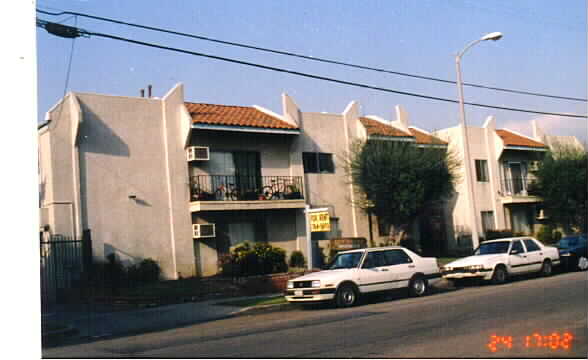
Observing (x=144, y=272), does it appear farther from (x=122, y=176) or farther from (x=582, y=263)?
(x=582, y=263)

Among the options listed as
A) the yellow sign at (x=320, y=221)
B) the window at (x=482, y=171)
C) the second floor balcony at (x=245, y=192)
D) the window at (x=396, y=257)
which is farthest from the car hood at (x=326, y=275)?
the window at (x=482, y=171)

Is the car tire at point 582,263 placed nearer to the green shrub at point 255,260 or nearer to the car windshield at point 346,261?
the car windshield at point 346,261

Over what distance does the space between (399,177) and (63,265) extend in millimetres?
12832

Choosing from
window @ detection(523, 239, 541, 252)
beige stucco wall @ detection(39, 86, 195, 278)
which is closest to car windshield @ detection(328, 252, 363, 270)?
window @ detection(523, 239, 541, 252)

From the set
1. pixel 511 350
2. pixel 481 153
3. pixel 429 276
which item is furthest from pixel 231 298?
pixel 481 153

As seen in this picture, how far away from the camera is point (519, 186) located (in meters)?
28.9

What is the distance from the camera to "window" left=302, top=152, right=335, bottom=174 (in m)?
24.9

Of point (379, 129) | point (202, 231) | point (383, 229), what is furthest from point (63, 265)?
point (379, 129)

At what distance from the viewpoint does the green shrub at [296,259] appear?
76.8 ft

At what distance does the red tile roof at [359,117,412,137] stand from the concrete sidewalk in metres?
11.3

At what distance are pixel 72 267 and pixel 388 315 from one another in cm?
960

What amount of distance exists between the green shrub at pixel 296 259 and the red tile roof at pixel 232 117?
4788mm
